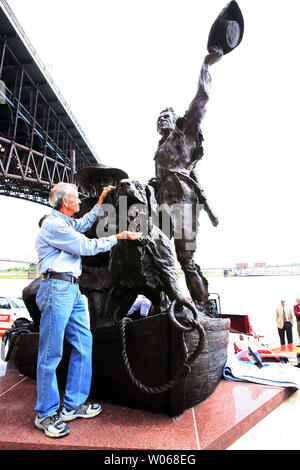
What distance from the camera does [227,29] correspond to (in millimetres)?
3688

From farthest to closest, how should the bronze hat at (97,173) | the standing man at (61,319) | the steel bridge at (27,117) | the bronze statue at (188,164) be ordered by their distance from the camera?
the steel bridge at (27,117) → the bronze statue at (188,164) → the bronze hat at (97,173) → the standing man at (61,319)

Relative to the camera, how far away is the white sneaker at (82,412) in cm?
208

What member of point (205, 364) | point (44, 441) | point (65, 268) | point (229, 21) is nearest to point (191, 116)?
point (229, 21)

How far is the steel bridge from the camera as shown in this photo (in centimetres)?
1379

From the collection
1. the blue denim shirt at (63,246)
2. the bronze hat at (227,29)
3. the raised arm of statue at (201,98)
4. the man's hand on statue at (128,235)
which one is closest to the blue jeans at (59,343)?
the blue denim shirt at (63,246)

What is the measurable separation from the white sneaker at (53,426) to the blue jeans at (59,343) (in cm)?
4

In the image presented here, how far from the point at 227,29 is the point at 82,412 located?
4.81 meters

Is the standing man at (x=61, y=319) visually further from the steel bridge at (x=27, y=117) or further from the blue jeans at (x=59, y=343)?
the steel bridge at (x=27, y=117)

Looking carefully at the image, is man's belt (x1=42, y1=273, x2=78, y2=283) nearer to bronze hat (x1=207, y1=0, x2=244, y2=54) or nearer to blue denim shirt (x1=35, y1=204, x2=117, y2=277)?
blue denim shirt (x1=35, y1=204, x2=117, y2=277)

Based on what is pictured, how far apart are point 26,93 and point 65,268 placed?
21.9 metres

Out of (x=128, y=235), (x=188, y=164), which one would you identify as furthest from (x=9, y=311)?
(x=128, y=235)

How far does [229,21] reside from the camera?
3.72 meters
